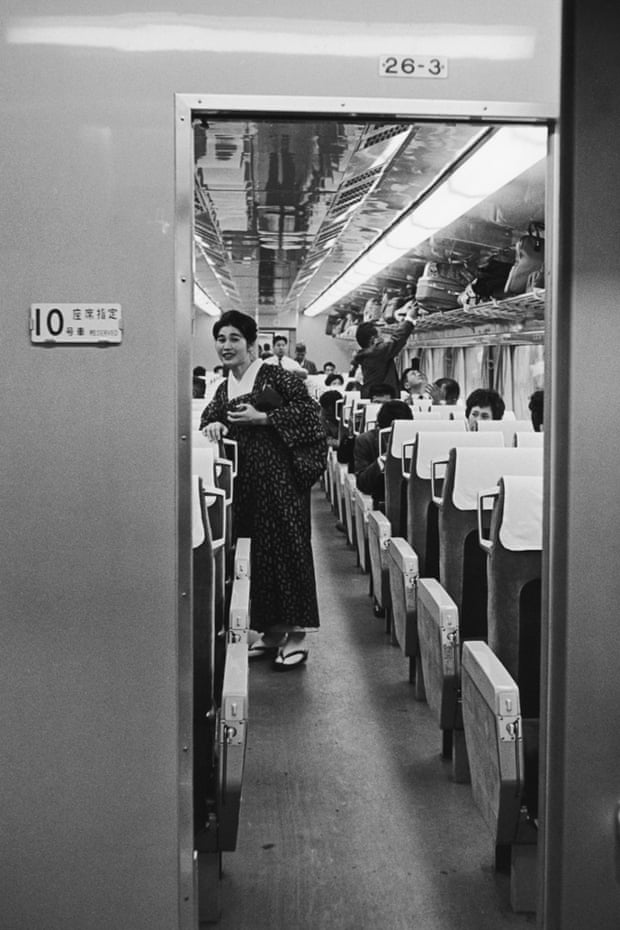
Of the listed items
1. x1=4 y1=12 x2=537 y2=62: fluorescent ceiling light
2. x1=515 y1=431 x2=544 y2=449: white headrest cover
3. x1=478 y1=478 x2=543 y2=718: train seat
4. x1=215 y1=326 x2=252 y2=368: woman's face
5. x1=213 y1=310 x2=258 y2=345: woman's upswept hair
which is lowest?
x1=478 y1=478 x2=543 y2=718: train seat

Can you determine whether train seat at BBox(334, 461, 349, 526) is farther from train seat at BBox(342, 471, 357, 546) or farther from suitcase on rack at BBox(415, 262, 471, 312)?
suitcase on rack at BBox(415, 262, 471, 312)

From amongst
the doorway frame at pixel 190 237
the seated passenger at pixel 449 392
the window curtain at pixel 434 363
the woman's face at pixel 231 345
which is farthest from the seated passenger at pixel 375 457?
the window curtain at pixel 434 363

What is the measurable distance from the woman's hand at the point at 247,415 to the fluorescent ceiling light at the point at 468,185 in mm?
1720

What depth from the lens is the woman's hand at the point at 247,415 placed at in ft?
15.8

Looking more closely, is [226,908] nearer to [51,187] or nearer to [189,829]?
[189,829]

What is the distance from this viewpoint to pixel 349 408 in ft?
34.7

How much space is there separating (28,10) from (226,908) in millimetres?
2524

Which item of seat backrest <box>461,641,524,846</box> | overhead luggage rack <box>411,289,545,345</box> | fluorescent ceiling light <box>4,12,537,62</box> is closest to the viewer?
fluorescent ceiling light <box>4,12,537,62</box>

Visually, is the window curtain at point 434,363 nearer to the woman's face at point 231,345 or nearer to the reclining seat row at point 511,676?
the woman's face at point 231,345

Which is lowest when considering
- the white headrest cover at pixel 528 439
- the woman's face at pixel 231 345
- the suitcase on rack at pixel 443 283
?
the white headrest cover at pixel 528 439

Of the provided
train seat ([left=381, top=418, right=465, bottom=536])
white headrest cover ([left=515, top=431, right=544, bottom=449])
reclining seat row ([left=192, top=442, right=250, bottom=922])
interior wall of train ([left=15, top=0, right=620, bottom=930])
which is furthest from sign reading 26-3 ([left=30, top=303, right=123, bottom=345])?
train seat ([left=381, top=418, right=465, bottom=536])

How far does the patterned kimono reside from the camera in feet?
16.1

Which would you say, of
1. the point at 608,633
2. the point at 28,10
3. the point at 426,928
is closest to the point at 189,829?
the point at 426,928

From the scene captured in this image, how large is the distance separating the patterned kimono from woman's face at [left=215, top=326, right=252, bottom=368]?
0.13 meters
